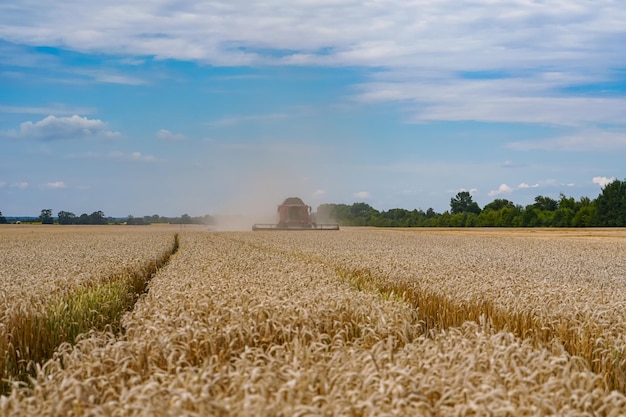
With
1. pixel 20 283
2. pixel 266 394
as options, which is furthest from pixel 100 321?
pixel 266 394

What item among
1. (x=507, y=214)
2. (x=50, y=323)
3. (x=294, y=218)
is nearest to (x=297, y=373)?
(x=50, y=323)

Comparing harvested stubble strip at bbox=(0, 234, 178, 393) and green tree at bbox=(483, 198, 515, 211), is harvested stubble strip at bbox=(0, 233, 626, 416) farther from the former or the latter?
green tree at bbox=(483, 198, 515, 211)

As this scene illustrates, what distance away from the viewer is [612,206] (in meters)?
93.8

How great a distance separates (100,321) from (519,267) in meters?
13.9

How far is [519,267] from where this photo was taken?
21656mm

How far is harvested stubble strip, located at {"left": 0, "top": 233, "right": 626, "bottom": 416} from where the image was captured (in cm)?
478

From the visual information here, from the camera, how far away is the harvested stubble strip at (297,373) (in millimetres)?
4777

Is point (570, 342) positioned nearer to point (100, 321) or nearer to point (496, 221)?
point (100, 321)

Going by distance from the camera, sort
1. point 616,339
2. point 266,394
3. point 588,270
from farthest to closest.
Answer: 1. point 588,270
2. point 616,339
3. point 266,394

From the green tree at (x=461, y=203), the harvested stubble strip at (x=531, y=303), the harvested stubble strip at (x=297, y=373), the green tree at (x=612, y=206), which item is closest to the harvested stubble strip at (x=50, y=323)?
the harvested stubble strip at (x=297, y=373)

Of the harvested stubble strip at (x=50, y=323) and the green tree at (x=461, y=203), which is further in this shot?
the green tree at (x=461, y=203)

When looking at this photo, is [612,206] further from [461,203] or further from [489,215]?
[461,203]

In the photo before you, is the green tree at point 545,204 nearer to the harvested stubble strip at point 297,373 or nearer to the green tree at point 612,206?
the green tree at point 612,206

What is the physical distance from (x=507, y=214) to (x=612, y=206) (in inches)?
763
